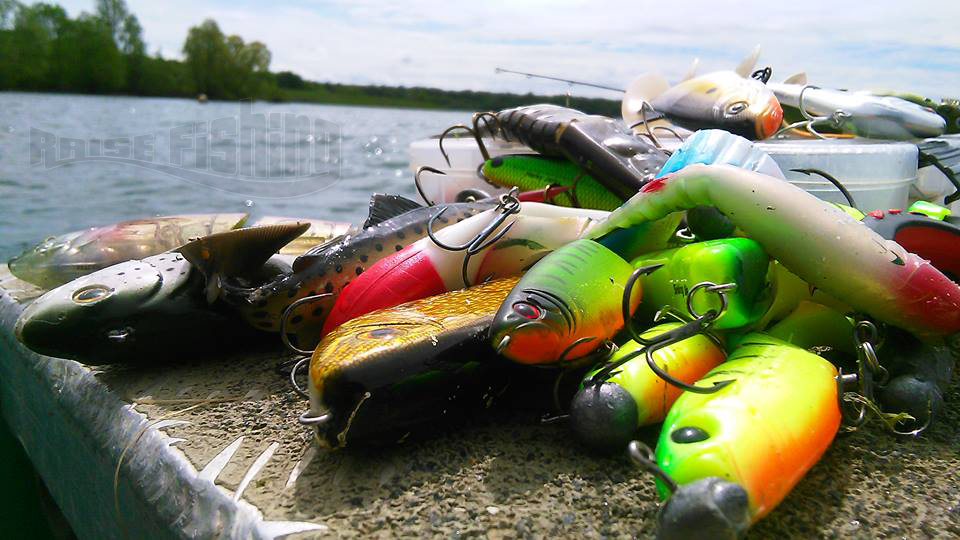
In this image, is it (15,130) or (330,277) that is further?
(15,130)

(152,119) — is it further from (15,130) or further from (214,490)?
(214,490)

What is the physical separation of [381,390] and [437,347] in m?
0.13

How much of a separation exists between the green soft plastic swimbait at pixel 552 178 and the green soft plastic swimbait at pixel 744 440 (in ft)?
3.15

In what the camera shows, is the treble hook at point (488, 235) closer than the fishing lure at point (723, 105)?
Yes

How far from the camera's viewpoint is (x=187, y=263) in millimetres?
1779

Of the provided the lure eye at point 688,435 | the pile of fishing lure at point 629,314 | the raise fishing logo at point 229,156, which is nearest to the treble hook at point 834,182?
the pile of fishing lure at point 629,314

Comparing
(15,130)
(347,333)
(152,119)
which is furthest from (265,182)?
(152,119)

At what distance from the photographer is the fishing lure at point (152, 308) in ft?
5.29

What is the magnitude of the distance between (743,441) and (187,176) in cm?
1125

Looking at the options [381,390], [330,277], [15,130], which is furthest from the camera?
[15,130]

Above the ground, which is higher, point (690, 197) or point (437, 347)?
point (690, 197)

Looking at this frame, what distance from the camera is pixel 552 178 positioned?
7.25ft

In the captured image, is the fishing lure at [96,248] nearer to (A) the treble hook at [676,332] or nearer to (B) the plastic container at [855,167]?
(A) the treble hook at [676,332]

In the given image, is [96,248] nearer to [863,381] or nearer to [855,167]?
[863,381]
